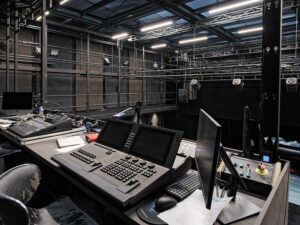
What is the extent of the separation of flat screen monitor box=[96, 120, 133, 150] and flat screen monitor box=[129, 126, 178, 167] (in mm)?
111

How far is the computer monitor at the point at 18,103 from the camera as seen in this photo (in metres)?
3.01

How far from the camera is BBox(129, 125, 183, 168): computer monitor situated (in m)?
1.00

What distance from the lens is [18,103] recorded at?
3045mm

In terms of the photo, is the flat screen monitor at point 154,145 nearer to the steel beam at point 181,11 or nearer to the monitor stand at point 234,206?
the monitor stand at point 234,206

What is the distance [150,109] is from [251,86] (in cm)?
375

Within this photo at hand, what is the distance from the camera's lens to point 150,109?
8000 mm

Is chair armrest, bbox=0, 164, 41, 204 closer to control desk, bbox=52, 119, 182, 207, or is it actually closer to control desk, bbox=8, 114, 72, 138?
control desk, bbox=52, 119, 182, 207

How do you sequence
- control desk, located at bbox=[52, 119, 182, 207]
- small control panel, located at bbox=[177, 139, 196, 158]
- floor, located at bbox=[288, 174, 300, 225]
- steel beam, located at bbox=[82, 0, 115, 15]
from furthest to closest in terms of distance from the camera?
steel beam, located at bbox=[82, 0, 115, 15] < floor, located at bbox=[288, 174, 300, 225] < small control panel, located at bbox=[177, 139, 196, 158] < control desk, located at bbox=[52, 119, 182, 207]

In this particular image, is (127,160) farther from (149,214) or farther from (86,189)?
(149,214)

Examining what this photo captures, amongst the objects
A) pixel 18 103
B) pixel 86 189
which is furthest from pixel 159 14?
pixel 86 189

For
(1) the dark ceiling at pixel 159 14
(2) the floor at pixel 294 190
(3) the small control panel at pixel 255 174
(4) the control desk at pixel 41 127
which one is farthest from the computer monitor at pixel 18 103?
(2) the floor at pixel 294 190

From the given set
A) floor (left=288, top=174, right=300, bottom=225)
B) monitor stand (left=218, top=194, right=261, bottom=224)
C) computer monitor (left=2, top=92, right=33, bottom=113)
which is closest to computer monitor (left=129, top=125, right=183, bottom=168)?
monitor stand (left=218, top=194, right=261, bottom=224)

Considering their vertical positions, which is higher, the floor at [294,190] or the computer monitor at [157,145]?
the computer monitor at [157,145]

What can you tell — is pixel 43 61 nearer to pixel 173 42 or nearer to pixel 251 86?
pixel 251 86
